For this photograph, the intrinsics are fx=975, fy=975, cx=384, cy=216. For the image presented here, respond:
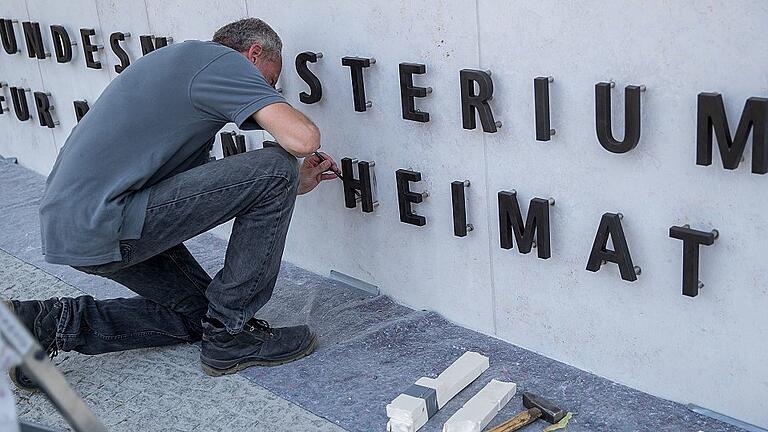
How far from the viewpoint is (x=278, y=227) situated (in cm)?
330

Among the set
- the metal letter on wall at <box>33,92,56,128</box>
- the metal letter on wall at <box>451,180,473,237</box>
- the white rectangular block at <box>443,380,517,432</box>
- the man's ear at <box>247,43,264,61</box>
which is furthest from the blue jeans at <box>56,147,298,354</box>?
the metal letter on wall at <box>33,92,56,128</box>

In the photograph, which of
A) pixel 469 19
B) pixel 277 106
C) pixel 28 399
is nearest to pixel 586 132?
pixel 469 19

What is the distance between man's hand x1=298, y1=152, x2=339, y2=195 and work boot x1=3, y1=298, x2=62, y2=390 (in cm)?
100

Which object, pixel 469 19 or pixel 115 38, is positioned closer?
pixel 469 19

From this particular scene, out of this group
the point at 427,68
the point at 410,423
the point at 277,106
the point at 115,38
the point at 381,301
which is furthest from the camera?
the point at 115,38

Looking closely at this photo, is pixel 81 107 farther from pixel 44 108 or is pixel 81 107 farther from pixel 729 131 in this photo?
pixel 729 131

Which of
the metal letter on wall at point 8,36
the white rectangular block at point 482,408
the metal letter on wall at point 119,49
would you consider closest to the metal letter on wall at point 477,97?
the white rectangular block at point 482,408

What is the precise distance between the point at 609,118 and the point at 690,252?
17.5 inches

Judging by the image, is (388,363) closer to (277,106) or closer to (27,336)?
(277,106)

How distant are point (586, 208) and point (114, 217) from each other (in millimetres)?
1509

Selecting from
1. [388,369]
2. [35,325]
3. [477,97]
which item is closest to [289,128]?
[477,97]

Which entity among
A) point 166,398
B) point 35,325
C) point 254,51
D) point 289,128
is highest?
point 254,51

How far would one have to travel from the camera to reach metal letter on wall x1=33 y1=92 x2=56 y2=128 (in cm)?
559

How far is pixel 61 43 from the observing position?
17.3 feet
